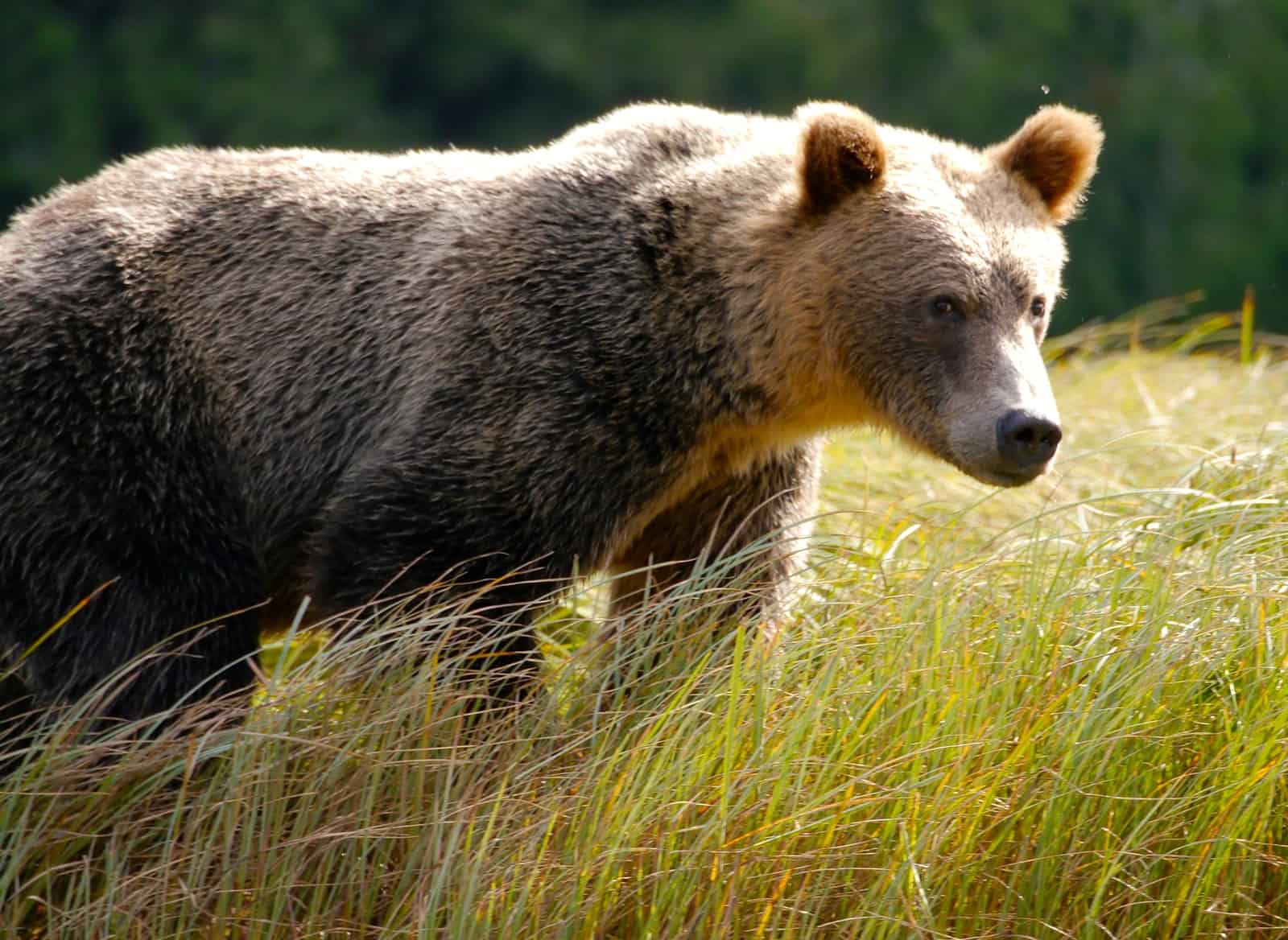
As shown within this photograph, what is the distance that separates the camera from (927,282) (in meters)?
5.30

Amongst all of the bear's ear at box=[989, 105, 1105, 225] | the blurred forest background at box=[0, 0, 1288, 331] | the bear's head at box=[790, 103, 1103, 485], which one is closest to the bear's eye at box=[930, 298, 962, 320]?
the bear's head at box=[790, 103, 1103, 485]

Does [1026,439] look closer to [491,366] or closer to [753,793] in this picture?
[753,793]

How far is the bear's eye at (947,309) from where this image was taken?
17.3ft

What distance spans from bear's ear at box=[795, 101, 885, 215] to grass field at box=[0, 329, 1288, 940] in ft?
4.00

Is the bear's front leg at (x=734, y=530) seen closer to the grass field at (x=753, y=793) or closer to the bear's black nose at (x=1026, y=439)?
the grass field at (x=753, y=793)

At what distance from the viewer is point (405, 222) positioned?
5906 millimetres

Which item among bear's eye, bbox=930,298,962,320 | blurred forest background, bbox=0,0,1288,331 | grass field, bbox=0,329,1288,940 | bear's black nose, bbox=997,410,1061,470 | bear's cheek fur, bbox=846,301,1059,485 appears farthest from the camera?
blurred forest background, bbox=0,0,1288,331

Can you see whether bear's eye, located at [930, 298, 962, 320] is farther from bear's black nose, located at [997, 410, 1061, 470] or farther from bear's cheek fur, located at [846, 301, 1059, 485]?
bear's black nose, located at [997, 410, 1061, 470]

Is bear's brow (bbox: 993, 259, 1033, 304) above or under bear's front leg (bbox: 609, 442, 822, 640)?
above

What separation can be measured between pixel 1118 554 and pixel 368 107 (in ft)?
67.1

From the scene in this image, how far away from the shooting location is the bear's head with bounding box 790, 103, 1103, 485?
17.0 ft

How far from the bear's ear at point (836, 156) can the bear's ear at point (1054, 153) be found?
51 cm

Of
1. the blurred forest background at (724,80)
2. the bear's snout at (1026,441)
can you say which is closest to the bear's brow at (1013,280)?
the bear's snout at (1026,441)

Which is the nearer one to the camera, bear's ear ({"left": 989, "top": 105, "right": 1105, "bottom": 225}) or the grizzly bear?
the grizzly bear
